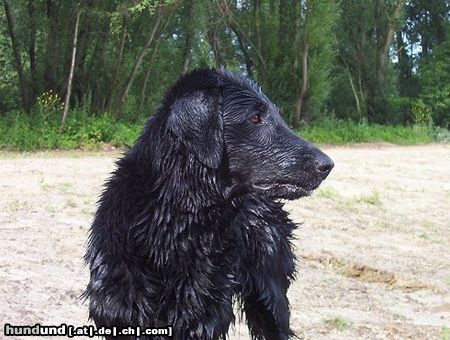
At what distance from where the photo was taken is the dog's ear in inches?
124

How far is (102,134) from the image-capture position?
64.0 ft

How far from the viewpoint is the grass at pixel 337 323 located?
5.55 meters

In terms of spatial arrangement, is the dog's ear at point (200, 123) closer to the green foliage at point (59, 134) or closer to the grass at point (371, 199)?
the grass at point (371, 199)

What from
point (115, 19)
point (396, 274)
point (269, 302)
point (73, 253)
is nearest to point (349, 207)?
point (396, 274)

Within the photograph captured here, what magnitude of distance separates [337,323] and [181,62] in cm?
2175

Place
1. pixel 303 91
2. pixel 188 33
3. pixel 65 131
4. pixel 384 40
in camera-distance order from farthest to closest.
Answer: pixel 384 40, pixel 303 91, pixel 188 33, pixel 65 131

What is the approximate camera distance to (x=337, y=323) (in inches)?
220

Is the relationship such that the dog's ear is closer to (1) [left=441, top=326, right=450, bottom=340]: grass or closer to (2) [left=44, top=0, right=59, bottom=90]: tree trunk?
(1) [left=441, top=326, right=450, bottom=340]: grass

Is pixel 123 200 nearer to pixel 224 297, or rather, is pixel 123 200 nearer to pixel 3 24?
pixel 224 297

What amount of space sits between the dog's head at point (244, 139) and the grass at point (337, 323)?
2.56 metres

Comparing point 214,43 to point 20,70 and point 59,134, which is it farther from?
point 59,134

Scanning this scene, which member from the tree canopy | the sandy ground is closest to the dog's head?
the sandy ground

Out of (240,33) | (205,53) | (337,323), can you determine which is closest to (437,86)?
(240,33)

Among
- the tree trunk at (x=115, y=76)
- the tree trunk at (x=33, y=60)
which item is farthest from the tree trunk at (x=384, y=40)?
the tree trunk at (x=33, y=60)
